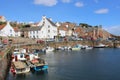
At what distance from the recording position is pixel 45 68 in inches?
1736

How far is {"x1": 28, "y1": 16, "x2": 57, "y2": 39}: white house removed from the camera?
111 m

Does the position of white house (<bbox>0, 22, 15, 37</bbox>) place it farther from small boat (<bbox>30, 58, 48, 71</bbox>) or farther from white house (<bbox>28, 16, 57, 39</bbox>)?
small boat (<bbox>30, 58, 48, 71</bbox>)

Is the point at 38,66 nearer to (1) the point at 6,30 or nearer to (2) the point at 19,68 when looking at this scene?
(2) the point at 19,68

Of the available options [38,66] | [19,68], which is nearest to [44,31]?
[38,66]

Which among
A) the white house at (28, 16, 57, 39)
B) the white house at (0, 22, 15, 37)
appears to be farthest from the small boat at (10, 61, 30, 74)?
the white house at (28, 16, 57, 39)

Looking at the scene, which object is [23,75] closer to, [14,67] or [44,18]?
[14,67]

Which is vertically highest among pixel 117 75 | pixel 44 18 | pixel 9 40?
pixel 44 18

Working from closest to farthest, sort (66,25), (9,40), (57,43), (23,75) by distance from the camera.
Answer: (23,75), (9,40), (57,43), (66,25)

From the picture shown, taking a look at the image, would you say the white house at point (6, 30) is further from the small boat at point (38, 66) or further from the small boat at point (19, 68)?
the small boat at point (19, 68)

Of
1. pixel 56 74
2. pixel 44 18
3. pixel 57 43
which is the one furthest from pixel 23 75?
pixel 44 18

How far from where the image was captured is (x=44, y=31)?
11231 cm

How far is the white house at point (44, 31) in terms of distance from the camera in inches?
4363

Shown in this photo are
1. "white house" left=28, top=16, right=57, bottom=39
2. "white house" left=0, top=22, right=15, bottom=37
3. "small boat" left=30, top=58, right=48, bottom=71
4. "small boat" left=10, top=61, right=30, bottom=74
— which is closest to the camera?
"small boat" left=10, top=61, right=30, bottom=74

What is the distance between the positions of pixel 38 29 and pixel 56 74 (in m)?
69.7
